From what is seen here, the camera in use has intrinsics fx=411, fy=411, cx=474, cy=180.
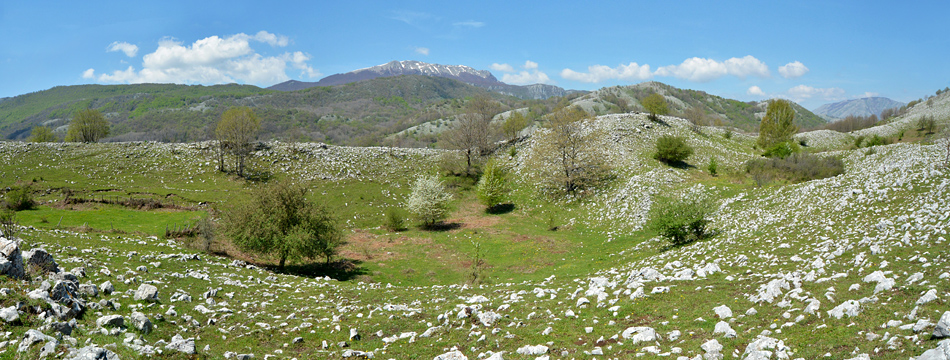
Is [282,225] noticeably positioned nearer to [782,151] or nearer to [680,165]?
[680,165]

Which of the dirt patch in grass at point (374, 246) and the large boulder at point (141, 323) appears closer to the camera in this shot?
the large boulder at point (141, 323)

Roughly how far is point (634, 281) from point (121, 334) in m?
14.4

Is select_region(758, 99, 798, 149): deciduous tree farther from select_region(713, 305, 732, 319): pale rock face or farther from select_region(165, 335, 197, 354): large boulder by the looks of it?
select_region(165, 335, 197, 354): large boulder

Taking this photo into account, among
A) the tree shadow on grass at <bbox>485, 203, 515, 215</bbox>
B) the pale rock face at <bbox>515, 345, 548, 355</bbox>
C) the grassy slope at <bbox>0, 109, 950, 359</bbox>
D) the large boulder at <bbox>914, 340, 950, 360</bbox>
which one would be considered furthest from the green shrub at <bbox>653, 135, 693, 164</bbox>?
the large boulder at <bbox>914, 340, 950, 360</bbox>

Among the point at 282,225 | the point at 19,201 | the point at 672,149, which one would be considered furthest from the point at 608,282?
the point at 19,201

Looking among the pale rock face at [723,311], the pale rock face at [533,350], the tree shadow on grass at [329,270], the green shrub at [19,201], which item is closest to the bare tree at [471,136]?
the tree shadow on grass at [329,270]

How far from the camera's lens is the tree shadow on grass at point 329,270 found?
2505cm

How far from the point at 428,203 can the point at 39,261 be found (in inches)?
1194

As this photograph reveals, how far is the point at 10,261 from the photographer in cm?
1028

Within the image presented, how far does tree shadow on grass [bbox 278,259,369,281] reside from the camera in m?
25.0

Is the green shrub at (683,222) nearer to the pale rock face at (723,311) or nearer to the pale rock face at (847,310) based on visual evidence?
the pale rock face at (723,311)

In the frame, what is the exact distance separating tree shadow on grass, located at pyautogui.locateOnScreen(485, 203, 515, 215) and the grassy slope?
913 cm

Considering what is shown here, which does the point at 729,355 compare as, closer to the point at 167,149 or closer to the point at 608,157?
the point at 608,157

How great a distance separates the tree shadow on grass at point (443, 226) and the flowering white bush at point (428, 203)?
1.69 ft
